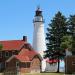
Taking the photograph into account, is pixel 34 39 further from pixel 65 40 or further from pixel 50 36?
pixel 65 40

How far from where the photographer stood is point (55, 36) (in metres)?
88.5

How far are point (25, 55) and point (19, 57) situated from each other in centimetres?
311

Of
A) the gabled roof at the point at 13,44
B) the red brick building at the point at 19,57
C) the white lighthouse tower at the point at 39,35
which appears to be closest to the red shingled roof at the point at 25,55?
the red brick building at the point at 19,57

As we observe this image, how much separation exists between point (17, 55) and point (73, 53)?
787 inches

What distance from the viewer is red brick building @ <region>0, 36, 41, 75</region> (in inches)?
3442

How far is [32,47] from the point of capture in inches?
3885

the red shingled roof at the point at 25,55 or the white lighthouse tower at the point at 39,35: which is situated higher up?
the white lighthouse tower at the point at 39,35

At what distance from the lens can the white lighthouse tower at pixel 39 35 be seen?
99350 mm

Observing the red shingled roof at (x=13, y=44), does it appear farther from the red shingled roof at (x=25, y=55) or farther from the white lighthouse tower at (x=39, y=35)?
the white lighthouse tower at (x=39, y=35)

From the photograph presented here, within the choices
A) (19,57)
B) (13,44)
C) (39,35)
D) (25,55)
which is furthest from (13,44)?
(39,35)

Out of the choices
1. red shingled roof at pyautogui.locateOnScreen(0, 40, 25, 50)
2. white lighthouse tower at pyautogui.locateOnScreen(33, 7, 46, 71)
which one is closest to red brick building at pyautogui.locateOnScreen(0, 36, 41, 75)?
red shingled roof at pyautogui.locateOnScreen(0, 40, 25, 50)

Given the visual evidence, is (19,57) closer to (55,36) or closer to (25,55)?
(25,55)

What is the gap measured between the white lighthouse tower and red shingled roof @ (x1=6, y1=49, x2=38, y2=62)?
6118 millimetres

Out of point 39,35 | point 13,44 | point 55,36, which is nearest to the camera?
point 55,36
